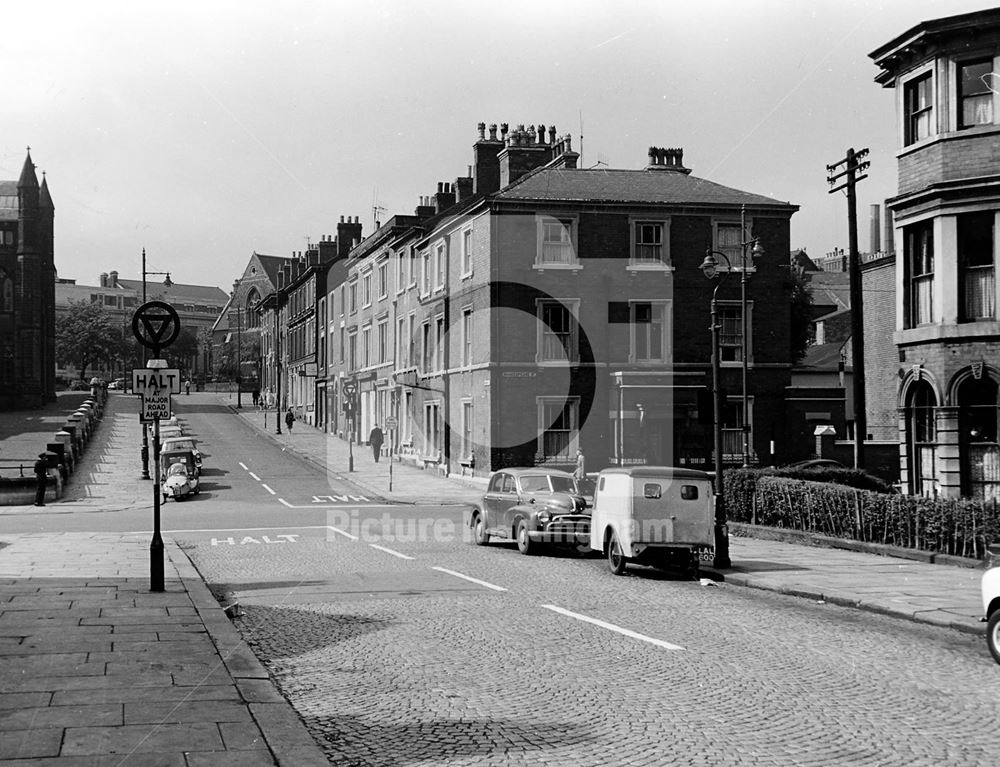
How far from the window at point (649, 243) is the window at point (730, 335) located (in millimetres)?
3461

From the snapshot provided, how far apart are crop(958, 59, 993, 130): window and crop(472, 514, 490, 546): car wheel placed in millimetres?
13730

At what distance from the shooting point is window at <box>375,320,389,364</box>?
57.6 metres

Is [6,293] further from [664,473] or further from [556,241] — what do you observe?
[664,473]

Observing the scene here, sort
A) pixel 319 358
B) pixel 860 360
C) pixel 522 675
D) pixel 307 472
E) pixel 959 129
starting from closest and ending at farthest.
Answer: pixel 522 675 < pixel 959 129 < pixel 860 360 < pixel 307 472 < pixel 319 358

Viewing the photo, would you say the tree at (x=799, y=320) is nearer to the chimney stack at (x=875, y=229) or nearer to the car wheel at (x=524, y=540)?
the chimney stack at (x=875, y=229)

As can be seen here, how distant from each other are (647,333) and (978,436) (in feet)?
67.2

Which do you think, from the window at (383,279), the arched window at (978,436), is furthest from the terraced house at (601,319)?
the arched window at (978,436)

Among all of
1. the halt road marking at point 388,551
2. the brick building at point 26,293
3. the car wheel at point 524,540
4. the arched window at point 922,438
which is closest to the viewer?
the halt road marking at point 388,551

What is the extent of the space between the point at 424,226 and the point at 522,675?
42.9m

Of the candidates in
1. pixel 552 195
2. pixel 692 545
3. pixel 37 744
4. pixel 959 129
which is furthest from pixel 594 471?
pixel 37 744

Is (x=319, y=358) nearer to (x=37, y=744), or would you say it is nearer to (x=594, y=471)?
(x=594, y=471)

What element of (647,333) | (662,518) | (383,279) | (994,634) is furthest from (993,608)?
(383,279)

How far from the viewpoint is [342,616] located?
506 inches

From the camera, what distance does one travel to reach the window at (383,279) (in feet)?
190
